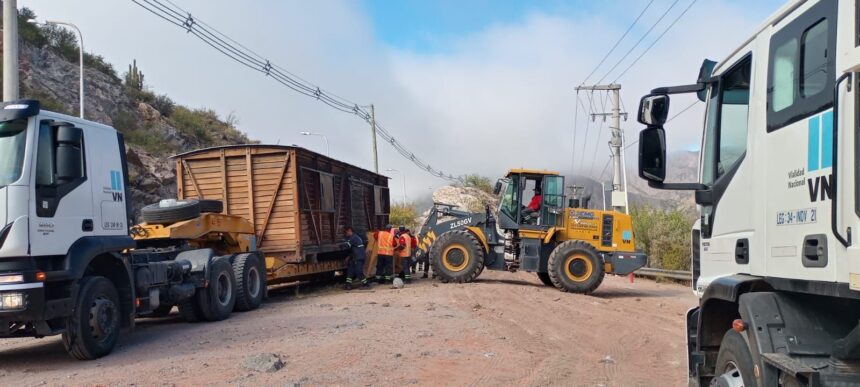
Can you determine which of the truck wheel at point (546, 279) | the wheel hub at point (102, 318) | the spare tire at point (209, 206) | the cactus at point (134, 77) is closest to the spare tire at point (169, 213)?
the spare tire at point (209, 206)

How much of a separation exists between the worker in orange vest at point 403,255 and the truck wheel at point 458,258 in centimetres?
196

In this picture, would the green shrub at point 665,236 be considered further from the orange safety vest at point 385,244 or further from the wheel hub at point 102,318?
the wheel hub at point 102,318

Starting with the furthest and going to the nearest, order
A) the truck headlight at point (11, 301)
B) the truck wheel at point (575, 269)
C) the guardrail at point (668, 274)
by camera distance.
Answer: the guardrail at point (668, 274) < the truck wheel at point (575, 269) < the truck headlight at point (11, 301)

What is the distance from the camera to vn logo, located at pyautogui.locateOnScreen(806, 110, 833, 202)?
10.2 feet

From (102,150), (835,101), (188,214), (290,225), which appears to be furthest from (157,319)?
(835,101)

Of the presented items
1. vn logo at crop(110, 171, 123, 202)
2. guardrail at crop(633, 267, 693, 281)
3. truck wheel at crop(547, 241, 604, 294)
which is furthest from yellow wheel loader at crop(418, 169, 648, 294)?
vn logo at crop(110, 171, 123, 202)

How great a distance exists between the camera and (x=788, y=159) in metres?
3.56

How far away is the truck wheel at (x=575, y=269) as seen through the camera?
16.9 metres

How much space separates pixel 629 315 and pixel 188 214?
8.01m

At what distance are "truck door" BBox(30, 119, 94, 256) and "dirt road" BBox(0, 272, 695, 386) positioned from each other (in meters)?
1.42

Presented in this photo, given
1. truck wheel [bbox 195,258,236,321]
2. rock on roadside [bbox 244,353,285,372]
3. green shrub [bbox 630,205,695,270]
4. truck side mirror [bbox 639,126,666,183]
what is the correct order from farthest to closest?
green shrub [bbox 630,205,695,270]
truck wheel [bbox 195,258,236,321]
rock on roadside [bbox 244,353,285,372]
truck side mirror [bbox 639,126,666,183]

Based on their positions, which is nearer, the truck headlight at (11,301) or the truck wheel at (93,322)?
the truck headlight at (11,301)

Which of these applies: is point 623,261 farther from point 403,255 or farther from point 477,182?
point 477,182

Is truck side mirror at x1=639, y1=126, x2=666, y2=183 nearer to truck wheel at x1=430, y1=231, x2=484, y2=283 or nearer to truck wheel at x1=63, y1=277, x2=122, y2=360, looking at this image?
truck wheel at x1=63, y1=277, x2=122, y2=360
